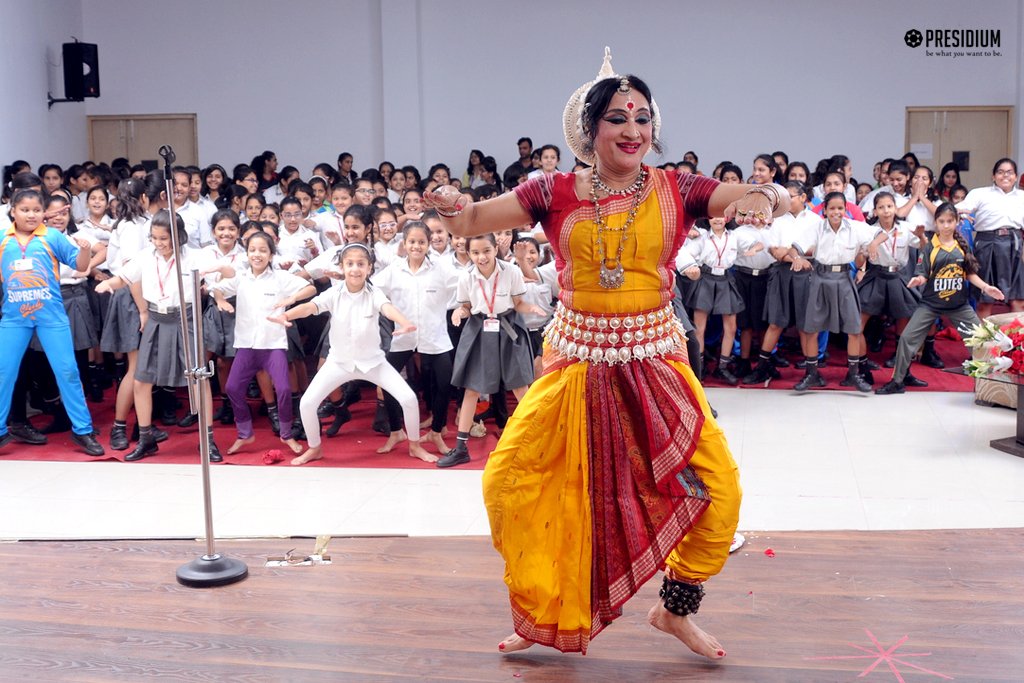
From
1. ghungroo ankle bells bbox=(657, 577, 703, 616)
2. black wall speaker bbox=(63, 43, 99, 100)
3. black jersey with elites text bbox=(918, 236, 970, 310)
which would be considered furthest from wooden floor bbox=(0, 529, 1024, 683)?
black wall speaker bbox=(63, 43, 99, 100)

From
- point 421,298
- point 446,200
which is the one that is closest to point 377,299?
point 421,298

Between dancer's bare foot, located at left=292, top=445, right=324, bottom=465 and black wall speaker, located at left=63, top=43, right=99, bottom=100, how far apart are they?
679 cm

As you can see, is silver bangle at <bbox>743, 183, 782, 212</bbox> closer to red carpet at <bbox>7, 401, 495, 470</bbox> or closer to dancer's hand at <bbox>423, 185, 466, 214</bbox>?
dancer's hand at <bbox>423, 185, 466, 214</bbox>

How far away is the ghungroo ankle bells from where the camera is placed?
10.5ft

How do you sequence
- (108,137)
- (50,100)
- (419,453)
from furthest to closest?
(108,137), (50,100), (419,453)

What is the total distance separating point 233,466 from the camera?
566cm

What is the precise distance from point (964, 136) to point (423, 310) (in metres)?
8.12

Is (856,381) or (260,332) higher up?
(260,332)

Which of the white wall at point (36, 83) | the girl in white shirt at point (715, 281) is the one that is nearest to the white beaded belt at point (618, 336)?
the girl in white shirt at point (715, 281)

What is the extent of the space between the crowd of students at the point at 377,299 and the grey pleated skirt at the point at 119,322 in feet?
0.04

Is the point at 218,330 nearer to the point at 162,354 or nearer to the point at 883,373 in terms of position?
the point at 162,354

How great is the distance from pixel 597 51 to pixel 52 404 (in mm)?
7523

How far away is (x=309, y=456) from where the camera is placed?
5.71 meters

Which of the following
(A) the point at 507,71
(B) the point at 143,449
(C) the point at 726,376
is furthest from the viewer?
(A) the point at 507,71
